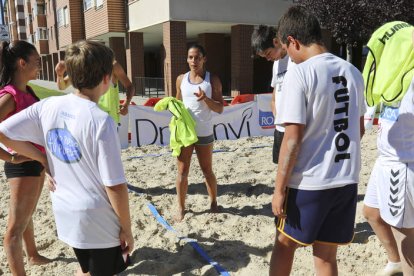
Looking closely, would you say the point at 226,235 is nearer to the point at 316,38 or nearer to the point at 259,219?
the point at 259,219

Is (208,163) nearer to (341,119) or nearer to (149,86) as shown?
(341,119)

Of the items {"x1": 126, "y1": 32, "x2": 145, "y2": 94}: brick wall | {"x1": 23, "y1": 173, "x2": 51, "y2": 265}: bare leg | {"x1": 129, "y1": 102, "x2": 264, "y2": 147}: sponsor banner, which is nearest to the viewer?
{"x1": 23, "y1": 173, "x2": 51, "y2": 265}: bare leg

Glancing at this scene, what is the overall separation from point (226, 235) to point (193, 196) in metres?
1.24

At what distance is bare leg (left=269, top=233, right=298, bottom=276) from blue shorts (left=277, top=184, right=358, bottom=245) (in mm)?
76

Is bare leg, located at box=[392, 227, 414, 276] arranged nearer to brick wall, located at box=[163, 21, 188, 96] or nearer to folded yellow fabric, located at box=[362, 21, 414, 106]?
folded yellow fabric, located at box=[362, 21, 414, 106]

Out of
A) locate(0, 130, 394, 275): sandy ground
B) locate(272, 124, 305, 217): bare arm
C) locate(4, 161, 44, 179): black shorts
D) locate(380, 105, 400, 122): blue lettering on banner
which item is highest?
locate(380, 105, 400, 122): blue lettering on banner

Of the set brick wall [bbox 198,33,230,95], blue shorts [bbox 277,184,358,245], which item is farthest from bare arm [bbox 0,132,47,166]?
brick wall [bbox 198,33,230,95]

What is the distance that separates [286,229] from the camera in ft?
7.06

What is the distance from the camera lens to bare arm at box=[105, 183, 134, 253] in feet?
5.87

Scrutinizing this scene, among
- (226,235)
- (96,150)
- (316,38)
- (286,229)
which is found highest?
(316,38)

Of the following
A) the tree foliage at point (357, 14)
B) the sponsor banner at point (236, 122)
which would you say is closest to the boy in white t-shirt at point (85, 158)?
the sponsor banner at point (236, 122)

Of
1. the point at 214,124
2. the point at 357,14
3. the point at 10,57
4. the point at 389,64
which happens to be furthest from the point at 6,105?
the point at 357,14

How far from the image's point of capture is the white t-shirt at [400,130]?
2.31 metres

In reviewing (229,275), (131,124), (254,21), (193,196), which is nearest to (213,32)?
(254,21)
